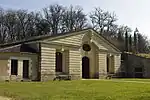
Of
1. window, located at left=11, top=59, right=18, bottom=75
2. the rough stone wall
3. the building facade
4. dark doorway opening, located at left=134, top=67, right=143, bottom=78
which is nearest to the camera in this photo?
window, located at left=11, top=59, right=18, bottom=75

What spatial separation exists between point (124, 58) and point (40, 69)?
1876 cm

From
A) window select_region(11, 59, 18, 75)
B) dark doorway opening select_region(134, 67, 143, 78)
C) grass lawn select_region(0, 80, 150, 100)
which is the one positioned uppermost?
window select_region(11, 59, 18, 75)

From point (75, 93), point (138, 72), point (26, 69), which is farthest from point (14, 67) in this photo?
point (138, 72)

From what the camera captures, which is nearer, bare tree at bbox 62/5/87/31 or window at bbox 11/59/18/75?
window at bbox 11/59/18/75

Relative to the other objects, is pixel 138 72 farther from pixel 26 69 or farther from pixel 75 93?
pixel 75 93

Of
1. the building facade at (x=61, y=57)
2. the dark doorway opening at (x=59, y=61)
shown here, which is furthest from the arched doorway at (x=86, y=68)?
the dark doorway opening at (x=59, y=61)

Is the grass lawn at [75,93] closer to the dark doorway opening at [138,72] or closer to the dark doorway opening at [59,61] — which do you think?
the dark doorway opening at [59,61]

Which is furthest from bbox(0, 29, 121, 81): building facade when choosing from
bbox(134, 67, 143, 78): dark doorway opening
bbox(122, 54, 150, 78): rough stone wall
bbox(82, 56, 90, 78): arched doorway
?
bbox(134, 67, 143, 78): dark doorway opening

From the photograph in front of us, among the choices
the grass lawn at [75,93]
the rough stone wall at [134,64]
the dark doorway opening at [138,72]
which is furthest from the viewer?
the dark doorway opening at [138,72]

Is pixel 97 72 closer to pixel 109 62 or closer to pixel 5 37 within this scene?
pixel 109 62

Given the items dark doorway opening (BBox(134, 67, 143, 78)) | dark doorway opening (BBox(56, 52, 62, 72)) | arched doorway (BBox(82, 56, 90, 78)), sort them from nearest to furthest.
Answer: dark doorway opening (BBox(56, 52, 62, 72)) → arched doorway (BBox(82, 56, 90, 78)) → dark doorway opening (BBox(134, 67, 143, 78))

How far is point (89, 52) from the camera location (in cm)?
3791

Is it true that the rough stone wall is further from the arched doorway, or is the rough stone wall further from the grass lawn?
the grass lawn

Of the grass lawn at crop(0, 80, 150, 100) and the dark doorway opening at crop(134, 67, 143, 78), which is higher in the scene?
the dark doorway opening at crop(134, 67, 143, 78)
